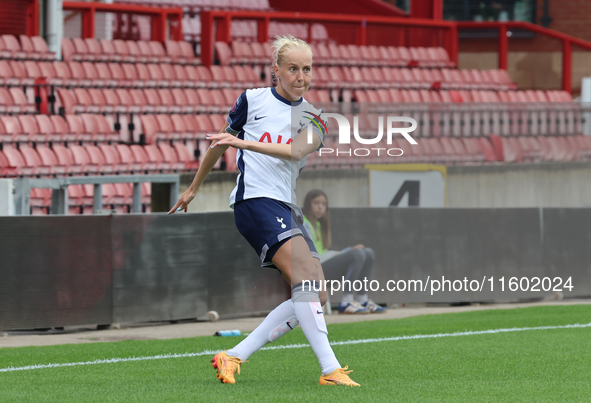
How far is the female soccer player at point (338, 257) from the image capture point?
9.16 m

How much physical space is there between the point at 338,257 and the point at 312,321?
4.97 metres

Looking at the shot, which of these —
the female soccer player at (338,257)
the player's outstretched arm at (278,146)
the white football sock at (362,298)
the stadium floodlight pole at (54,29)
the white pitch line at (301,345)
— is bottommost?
the white football sock at (362,298)

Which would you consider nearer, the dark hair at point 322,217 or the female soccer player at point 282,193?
the female soccer player at point 282,193

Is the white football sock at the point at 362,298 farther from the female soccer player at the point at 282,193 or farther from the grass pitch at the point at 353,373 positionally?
the female soccer player at the point at 282,193

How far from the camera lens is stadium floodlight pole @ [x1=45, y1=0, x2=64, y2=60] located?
15.4 metres

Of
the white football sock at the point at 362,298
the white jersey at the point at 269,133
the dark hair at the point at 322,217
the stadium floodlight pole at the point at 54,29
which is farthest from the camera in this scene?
Answer: the stadium floodlight pole at the point at 54,29

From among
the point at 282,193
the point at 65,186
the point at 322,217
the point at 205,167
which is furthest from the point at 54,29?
the point at 282,193

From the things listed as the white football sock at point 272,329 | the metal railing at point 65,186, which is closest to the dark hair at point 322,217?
the metal railing at point 65,186

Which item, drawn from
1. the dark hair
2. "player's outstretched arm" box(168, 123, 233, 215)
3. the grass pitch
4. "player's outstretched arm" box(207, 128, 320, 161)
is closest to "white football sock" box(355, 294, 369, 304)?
the dark hair

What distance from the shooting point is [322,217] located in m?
9.23

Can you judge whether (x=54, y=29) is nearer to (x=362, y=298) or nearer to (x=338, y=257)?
(x=338, y=257)

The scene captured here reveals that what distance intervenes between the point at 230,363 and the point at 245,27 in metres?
13.5

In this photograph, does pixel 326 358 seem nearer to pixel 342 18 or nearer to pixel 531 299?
pixel 531 299

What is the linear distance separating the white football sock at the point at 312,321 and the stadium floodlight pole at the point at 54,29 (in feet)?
39.8
